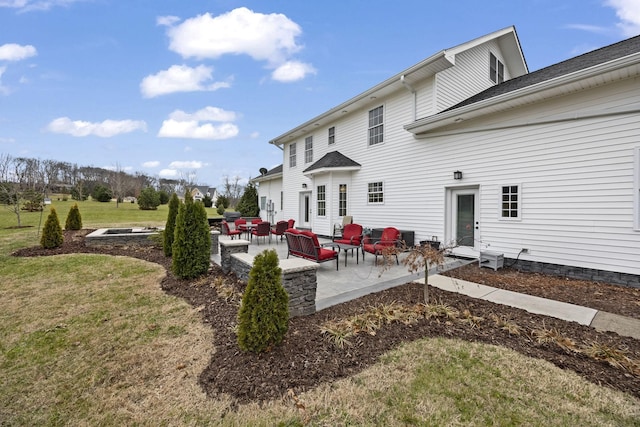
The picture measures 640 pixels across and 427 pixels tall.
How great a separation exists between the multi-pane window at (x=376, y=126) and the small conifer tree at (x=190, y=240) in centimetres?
764

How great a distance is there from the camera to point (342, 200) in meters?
12.3

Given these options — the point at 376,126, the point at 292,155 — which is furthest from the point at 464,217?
the point at 292,155

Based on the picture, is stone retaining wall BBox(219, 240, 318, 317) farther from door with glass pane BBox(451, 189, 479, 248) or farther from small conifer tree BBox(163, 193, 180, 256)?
door with glass pane BBox(451, 189, 479, 248)

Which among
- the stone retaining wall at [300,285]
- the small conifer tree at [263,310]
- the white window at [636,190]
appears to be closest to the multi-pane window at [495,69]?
the white window at [636,190]

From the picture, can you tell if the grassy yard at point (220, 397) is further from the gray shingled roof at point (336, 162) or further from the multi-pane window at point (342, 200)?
the gray shingled roof at point (336, 162)

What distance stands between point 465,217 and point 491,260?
166 cm

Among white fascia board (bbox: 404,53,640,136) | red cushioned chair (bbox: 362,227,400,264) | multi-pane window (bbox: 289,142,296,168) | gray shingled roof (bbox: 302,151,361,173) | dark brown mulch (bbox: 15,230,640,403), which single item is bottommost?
dark brown mulch (bbox: 15,230,640,403)

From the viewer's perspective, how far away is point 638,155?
17.8 ft

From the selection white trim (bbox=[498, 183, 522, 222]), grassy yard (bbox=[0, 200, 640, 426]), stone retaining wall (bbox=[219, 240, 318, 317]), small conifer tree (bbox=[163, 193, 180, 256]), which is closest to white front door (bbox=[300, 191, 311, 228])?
small conifer tree (bbox=[163, 193, 180, 256])

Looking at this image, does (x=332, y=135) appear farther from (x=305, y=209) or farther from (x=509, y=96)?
(x=509, y=96)

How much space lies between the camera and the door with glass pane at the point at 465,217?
8.15 metres

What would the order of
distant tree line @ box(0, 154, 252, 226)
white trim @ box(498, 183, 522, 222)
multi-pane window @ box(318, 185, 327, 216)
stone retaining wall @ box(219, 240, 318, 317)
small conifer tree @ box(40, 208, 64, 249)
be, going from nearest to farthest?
stone retaining wall @ box(219, 240, 318, 317)
white trim @ box(498, 183, 522, 222)
small conifer tree @ box(40, 208, 64, 249)
multi-pane window @ box(318, 185, 327, 216)
distant tree line @ box(0, 154, 252, 226)

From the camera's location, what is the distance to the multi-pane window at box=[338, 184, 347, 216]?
12260 mm

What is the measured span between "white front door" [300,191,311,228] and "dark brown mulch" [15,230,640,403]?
31.9ft
